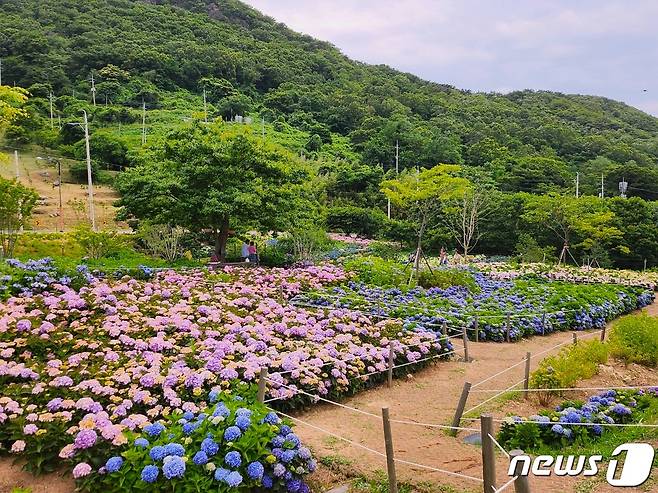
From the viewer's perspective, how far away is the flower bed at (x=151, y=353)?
554 centimetres

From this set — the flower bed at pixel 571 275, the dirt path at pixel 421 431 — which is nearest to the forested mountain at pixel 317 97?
the flower bed at pixel 571 275

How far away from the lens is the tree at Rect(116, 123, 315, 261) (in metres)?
17.4

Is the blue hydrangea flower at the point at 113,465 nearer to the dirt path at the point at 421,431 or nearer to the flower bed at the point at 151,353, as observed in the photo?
the flower bed at the point at 151,353

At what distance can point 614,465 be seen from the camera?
4.49 m

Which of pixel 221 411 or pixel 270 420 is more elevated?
pixel 221 411

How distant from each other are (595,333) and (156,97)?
199 feet

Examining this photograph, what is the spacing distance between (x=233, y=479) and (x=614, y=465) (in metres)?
3.16

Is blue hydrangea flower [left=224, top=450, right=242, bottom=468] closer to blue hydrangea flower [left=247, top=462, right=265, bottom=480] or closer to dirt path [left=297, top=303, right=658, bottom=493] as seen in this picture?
blue hydrangea flower [left=247, top=462, right=265, bottom=480]

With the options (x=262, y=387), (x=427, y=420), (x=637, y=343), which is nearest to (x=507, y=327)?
(x=637, y=343)

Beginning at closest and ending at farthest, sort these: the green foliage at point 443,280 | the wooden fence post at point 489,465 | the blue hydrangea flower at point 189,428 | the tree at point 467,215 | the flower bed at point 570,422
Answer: the wooden fence post at point 489,465
the blue hydrangea flower at point 189,428
the flower bed at point 570,422
the green foliage at point 443,280
the tree at point 467,215

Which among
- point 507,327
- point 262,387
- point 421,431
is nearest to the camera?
point 262,387

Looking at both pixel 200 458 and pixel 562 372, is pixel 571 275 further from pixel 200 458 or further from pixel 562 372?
pixel 200 458

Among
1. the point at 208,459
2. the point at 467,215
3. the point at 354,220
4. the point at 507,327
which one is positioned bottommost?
the point at 507,327

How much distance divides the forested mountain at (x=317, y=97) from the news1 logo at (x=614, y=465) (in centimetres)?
4504
